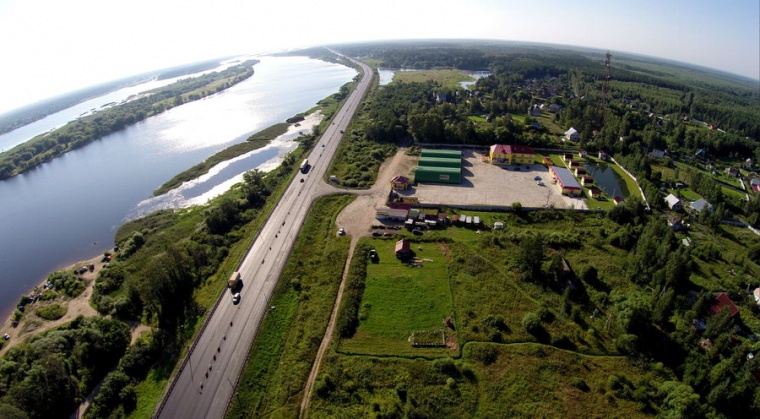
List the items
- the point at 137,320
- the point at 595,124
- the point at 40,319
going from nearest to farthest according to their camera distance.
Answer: the point at 137,320
the point at 40,319
the point at 595,124

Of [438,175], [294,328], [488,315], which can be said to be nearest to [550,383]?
[488,315]

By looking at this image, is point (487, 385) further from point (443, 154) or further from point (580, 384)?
point (443, 154)

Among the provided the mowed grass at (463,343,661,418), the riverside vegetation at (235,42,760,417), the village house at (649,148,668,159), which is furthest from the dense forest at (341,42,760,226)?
the mowed grass at (463,343,661,418)

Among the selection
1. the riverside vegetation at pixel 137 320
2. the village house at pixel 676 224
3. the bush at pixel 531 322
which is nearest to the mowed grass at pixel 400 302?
the bush at pixel 531 322

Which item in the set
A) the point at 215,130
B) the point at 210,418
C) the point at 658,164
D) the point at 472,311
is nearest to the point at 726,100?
the point at 658,164

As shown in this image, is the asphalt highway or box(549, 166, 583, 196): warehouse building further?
box(549, 166, 583, 196): warehouse building

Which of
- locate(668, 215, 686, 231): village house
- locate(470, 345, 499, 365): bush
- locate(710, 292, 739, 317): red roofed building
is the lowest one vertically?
locate(470, 345, 499, 365): bush

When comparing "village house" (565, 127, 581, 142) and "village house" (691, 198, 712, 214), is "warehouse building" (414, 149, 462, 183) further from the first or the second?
"village house" (691, 198, 712, 214)

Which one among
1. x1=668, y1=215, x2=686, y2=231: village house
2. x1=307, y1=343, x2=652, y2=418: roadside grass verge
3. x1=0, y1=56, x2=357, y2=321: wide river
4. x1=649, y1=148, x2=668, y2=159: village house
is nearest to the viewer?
x1=307, y1=343, x2=652, y2=418: roadside grass verge
